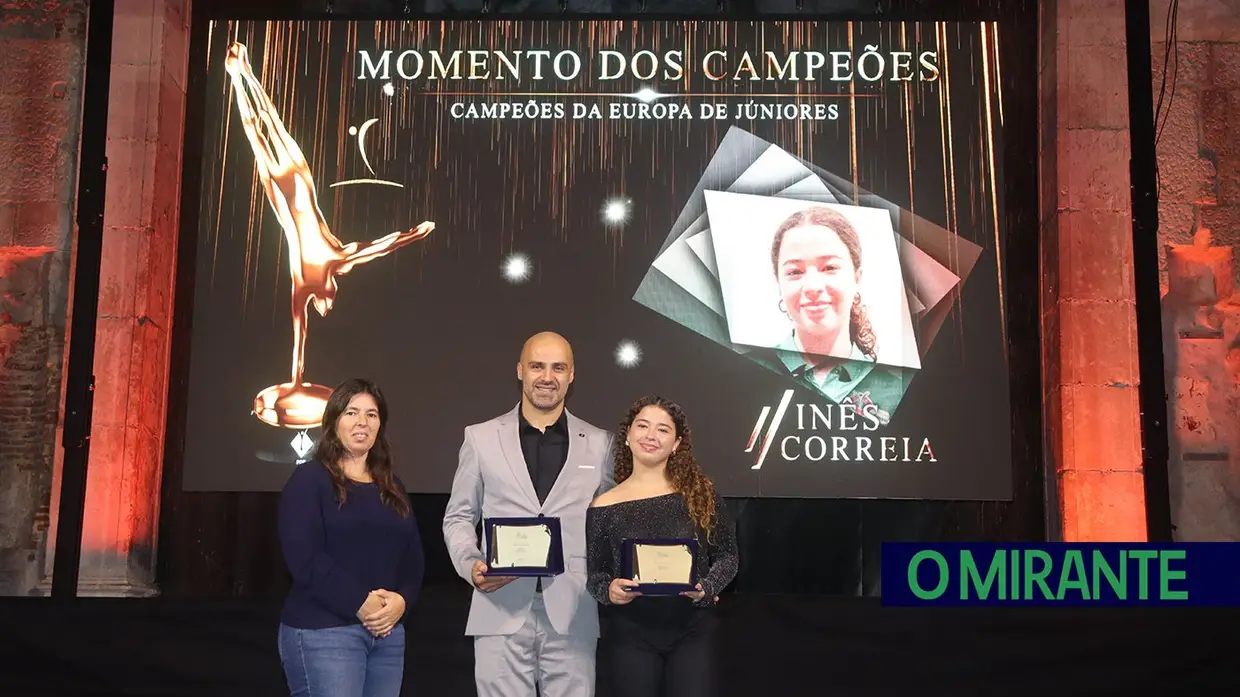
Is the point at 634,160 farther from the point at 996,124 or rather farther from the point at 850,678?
the point at 850,678

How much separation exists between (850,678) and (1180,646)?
1206 millimetres

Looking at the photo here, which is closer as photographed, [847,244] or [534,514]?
[534,514]

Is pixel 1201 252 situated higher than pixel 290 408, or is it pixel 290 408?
pixel 1201 252

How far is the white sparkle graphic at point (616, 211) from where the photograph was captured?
327 inches

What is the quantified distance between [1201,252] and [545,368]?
5466 millimetres

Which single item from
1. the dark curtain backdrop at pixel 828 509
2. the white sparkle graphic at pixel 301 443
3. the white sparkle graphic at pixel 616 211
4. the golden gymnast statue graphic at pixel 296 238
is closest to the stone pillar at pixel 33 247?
the dark curtain backdrop at pixel 828 509

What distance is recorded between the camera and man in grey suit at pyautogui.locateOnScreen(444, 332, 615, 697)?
464 cm

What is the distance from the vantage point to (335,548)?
13.7 ft

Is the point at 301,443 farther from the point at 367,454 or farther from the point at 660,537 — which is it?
the point at 660,537

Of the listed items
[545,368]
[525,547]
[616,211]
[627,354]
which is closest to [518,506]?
[525,547]

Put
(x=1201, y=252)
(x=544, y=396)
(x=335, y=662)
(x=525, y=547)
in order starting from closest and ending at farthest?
1. (x=335, y=662)
2. (x=525, y=547)
3. (x=544, y=396)
4. (x=1201, y=252)

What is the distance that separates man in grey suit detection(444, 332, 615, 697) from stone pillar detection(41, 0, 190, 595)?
3.96 m

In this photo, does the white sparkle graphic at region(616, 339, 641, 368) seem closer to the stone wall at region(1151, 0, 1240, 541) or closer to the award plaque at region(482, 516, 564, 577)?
the stone wall at region(1151, 0, 1240, 541)

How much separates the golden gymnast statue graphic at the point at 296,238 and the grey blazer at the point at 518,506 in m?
3.47
